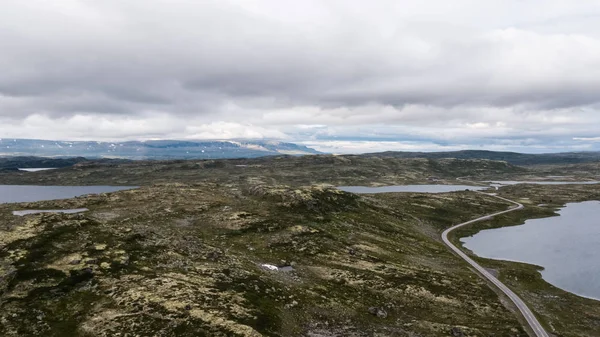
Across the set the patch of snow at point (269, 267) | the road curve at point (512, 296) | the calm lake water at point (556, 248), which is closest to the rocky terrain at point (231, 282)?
the patch of snow at point (269, 267)

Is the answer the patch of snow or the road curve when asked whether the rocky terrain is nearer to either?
the patch of snow

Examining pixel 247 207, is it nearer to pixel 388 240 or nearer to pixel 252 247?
pixel 252 247

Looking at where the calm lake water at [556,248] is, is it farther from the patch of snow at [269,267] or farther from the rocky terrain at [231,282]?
the patch of snow at [269,267]

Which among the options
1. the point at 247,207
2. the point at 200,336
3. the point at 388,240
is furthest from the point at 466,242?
the point at 200,336

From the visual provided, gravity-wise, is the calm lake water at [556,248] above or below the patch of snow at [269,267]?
below

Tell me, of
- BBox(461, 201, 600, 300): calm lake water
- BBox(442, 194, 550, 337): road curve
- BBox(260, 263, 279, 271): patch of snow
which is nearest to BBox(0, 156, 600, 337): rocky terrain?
BBox(260, 263, 279, 271): patch of snow

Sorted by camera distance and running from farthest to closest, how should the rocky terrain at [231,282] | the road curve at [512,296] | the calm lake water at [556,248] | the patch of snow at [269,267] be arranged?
1. the calm lake water at [556,248]
2. the patch of snow at [269,267]
3. the road curve at [512,296]
4. the rocky terrain at [231,282]

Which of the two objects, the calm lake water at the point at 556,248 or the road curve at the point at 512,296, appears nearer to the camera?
the road curve at the point at 512,296

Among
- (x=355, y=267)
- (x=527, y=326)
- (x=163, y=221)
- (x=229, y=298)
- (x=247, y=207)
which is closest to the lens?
(x=229, y=298)

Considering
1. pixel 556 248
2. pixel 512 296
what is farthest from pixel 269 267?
pixel 556 248
